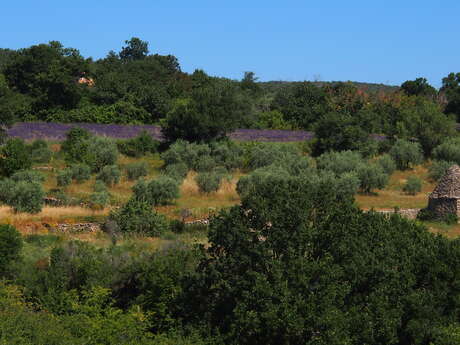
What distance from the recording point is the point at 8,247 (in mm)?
21172

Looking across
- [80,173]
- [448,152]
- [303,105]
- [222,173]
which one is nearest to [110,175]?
[80,173]

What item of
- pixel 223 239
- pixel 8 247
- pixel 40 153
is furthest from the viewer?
pixel 40 153

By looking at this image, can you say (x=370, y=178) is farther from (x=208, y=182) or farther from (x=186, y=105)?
(x=186, y=105)

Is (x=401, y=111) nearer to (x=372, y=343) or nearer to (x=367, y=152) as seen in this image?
(x=367, y=152)

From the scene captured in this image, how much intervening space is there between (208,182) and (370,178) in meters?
9.61

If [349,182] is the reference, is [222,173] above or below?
above

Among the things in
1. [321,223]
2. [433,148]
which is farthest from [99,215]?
[433,148]

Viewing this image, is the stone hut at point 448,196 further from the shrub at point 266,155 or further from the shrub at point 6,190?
the shrub at point 6,190

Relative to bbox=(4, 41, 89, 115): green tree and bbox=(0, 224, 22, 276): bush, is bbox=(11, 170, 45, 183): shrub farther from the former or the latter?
bbox=(4, 41, 89, 115): green tree

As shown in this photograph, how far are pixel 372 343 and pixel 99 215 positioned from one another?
16.4 m

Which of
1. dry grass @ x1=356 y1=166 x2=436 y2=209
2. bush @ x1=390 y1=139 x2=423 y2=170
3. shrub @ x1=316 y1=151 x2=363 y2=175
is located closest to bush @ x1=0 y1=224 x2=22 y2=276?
dry grass @ x1=356 y1=166 x2=436 y2=209

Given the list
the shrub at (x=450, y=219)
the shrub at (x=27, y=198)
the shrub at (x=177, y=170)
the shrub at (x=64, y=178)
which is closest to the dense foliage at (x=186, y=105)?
the shrub at (x=177, y=170)

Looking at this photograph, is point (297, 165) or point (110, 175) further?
point (297, 165)

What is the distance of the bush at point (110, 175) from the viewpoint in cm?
3888
